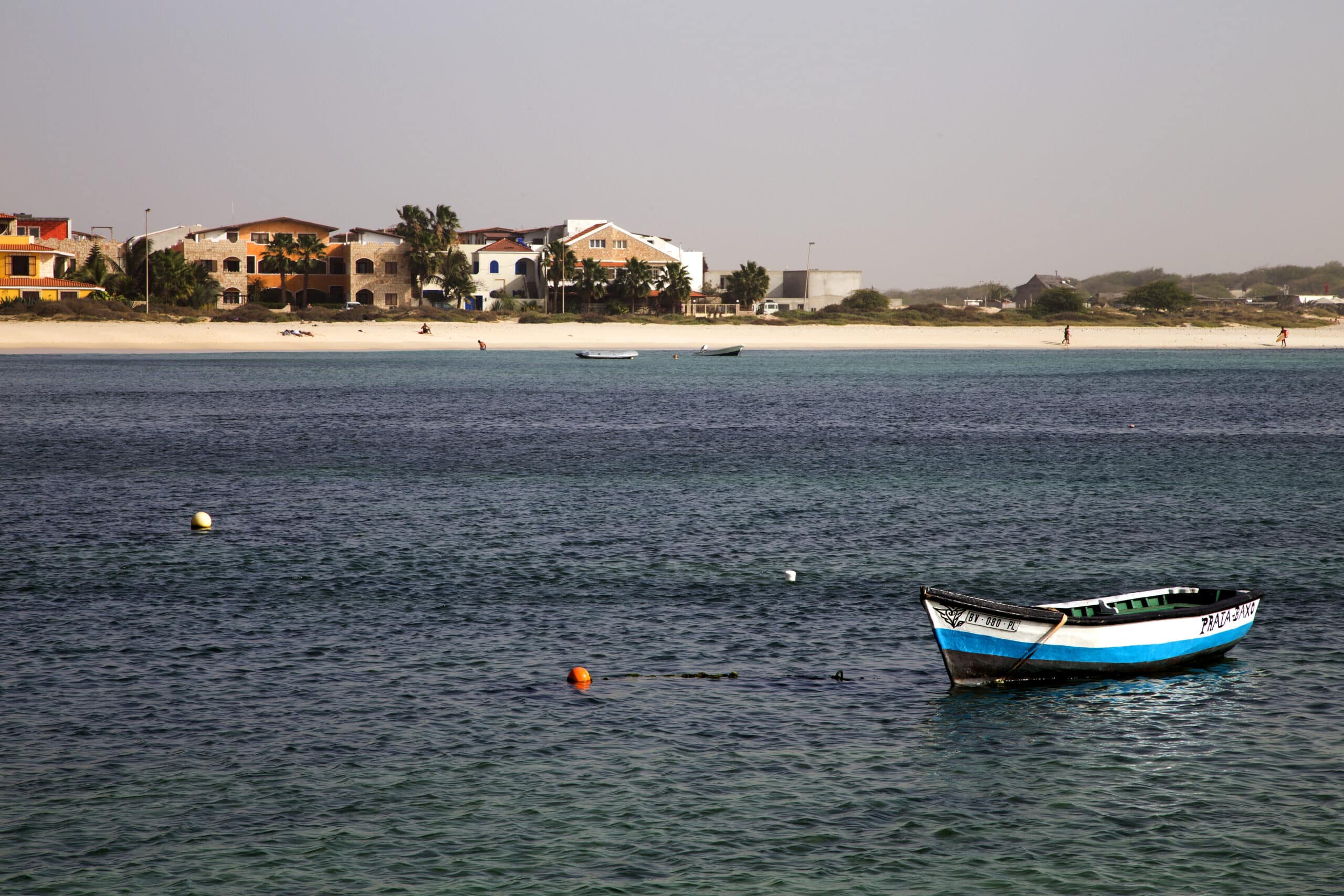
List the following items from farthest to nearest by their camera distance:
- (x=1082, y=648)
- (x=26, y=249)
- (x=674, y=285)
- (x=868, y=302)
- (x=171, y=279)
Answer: (x=868, y=302), (x=674, y=285), (x=171, y=279), (x=26, y=249), (x=1082, y=648)

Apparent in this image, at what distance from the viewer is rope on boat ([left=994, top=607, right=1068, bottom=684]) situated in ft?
63.4

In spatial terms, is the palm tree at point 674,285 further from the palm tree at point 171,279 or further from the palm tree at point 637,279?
the palm tree at point 171,279

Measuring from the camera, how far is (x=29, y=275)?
12712 cm

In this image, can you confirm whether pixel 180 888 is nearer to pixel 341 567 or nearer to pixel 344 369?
pixel 341 567

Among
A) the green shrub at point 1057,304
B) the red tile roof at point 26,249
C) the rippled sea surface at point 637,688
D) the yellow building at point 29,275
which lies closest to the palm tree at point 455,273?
the yellow building at point 29,275

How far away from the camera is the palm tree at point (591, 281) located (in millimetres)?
152625

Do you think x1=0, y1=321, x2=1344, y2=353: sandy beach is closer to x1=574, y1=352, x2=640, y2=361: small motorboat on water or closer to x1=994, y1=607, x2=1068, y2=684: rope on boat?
x1=574, y1=352, x2=640, y2=361: small motorboat on water

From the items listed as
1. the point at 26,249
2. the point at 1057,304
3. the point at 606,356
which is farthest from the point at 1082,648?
the point at 1057,304

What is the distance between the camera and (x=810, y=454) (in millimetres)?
49969

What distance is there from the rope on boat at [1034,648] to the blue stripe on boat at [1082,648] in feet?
0.19

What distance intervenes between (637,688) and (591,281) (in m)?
136

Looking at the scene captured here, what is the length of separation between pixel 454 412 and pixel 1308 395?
187 feet

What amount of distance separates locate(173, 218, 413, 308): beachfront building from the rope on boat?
13897 cm

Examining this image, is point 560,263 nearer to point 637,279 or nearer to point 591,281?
point 591,281
